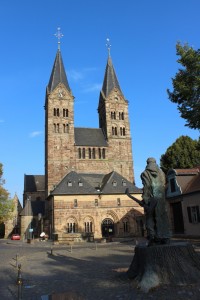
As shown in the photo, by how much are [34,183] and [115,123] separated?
31.2 meters

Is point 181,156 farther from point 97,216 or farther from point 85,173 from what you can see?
point 85,173

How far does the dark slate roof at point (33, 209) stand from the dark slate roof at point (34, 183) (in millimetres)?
10549

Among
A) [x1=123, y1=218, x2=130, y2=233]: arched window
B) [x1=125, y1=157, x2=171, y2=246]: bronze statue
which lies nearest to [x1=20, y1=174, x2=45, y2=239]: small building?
[x1=123, y1=218, x2=130, y2=233]: arched window

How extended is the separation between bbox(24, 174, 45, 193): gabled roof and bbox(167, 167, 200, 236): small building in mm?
54343

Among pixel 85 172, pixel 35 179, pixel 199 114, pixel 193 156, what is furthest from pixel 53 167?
pixel 199 114

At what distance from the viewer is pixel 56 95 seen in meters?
61.6

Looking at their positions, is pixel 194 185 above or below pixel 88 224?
above

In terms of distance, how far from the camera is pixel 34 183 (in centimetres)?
8106

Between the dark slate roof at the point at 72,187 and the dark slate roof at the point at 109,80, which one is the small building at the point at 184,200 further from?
the dark slate roof at the point at 109,80

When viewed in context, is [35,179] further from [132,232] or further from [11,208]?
[132,232]

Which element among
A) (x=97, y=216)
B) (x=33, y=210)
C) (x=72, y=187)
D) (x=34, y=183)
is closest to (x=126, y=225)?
(x=97, y=216)

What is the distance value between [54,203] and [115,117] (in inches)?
1111

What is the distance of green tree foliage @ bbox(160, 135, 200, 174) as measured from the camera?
4468 centimetres

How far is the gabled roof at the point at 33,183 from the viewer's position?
258 ft
